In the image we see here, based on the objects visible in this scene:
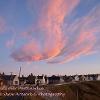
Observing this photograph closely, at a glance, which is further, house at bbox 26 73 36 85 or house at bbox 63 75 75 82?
house at bbox 63 75 75 82

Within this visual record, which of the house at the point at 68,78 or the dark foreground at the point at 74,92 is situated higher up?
the house at the point at 68,78

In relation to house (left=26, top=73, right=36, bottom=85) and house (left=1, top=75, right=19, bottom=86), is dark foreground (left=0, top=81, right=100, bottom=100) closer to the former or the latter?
house (left=1, top=75, right=19, bottom=86)

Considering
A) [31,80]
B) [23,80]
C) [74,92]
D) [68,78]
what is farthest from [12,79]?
[68,78]

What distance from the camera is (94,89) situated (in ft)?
442

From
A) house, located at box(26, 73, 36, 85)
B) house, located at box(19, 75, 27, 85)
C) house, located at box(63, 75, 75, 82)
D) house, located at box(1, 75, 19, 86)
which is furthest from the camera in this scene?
house, located at box(63, 75, 75, 82)

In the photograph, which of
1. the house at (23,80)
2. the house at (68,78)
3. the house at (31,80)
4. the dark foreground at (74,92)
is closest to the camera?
the dark foreground at (74,92)

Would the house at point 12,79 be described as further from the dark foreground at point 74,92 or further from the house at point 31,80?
the dark foreground at point 74,92

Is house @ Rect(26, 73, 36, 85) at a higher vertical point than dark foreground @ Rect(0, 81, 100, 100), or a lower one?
higher

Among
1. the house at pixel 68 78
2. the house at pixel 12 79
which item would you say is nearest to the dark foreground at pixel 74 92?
the house at pixel 12 79

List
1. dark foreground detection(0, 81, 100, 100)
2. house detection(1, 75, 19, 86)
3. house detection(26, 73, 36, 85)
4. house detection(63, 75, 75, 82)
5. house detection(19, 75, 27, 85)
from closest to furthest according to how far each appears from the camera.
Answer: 1. dark foreground detection(0, 81, 100, 100)
2. house detection(1, 75, 19, 86)
3. house detection(19, 75, 27, 85)
4. house detection(26, 73, 36, 85)
5. house detection(63, 75, 75, 82)

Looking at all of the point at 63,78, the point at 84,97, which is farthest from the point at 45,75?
the point at 84,97

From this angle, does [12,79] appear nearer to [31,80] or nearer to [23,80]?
[31,80]

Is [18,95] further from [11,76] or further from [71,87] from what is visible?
[11,76]

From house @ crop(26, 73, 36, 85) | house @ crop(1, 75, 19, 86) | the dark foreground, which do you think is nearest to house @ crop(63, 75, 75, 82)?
house @ crop(26, 73, 36, 85)
